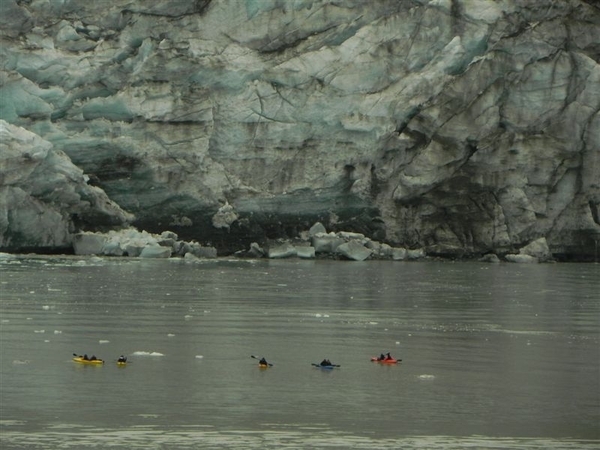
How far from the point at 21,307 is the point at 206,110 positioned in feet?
44.0

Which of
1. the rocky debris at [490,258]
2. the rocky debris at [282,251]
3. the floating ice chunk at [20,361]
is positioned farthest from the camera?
the rocky debris at [490,258]

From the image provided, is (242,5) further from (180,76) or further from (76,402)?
(76,402)

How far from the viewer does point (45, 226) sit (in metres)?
25.1

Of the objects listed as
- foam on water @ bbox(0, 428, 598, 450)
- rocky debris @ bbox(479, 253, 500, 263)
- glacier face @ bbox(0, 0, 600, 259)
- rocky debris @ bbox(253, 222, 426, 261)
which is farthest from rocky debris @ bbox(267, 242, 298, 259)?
foam on water @ bbox(0, 428, 598, 450)

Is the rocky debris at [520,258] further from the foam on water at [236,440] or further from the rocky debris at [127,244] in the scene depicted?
the foam on water at [236,440]

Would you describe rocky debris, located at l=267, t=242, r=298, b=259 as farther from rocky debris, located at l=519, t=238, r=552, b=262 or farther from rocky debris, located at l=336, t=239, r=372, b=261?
rocky debris, located at l=519, t=238, r=552, b=262

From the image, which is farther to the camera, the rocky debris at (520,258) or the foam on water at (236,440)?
the rocky debris at (520,258)

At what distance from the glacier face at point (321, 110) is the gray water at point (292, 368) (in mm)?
8578

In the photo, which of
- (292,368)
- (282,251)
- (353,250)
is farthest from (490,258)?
(292,368)

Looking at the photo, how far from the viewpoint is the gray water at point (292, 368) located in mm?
7203

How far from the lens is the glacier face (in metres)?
26.8

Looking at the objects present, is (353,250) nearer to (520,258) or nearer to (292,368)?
(520,258)

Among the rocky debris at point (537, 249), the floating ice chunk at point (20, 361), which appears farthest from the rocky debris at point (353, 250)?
the floating ice chunk at point (20, 361)

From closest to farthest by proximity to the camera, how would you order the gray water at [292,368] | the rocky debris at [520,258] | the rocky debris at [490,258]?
the gray water at [292,368] → the rocky debris at [520,258] → the rocky debris at [490,258]
